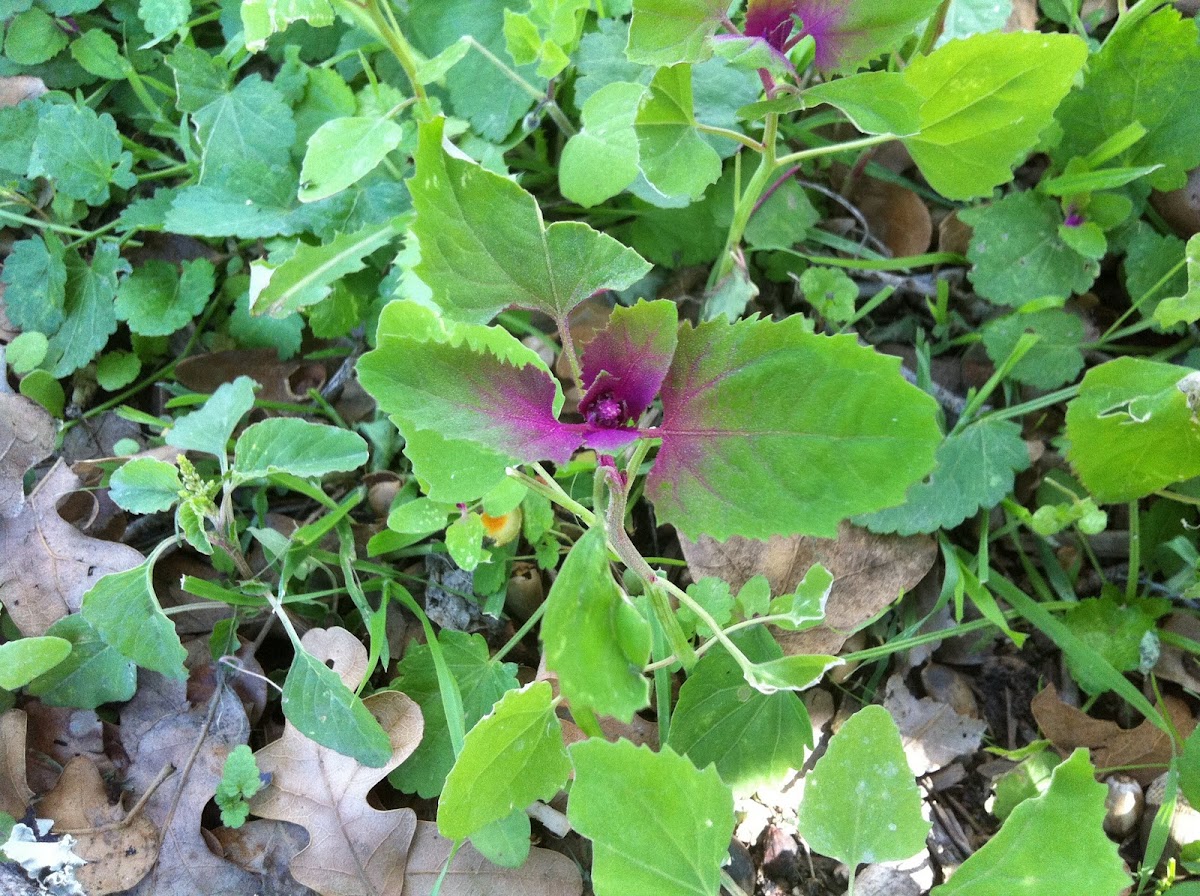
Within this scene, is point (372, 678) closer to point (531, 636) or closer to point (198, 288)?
point (531, 636)

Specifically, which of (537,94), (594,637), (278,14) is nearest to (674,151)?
(537,94)

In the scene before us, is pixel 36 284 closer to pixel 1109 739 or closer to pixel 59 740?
pixel 59 740

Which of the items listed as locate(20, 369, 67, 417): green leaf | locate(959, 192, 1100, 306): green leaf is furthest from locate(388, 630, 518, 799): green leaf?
locate(959, 192, 1100, 306): green leaf

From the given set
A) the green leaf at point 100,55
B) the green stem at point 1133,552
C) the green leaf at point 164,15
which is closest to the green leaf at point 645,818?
the green stem at point 1133,552

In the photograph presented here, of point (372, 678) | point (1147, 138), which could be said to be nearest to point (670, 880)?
point (372, 678)

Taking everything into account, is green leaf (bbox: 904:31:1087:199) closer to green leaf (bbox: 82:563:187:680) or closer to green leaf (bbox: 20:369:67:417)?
green leaf (bbox: 82:563:187:680)
